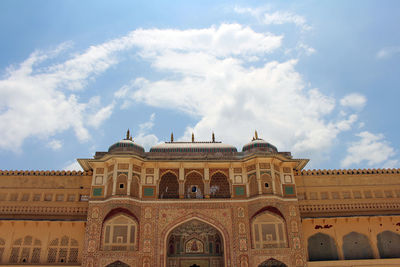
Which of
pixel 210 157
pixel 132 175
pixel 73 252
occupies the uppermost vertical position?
pixel 210 157

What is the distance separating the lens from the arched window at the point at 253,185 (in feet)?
72.5

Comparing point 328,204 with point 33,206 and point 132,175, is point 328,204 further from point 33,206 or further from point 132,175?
point 33,206

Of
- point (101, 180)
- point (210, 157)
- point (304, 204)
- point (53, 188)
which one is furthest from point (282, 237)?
point (53, 188)

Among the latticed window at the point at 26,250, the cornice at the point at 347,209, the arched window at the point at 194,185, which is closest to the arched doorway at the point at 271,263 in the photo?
the cornice at the point at 347,209

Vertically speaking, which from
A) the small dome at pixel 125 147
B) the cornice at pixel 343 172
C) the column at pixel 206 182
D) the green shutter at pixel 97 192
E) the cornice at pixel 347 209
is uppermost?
the small dome at pixel 125 147

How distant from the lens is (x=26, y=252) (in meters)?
21.9

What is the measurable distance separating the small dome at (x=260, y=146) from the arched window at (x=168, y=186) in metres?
5.55

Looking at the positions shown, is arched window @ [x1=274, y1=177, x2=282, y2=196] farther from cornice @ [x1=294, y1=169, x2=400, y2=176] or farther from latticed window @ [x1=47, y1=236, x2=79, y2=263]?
latticed window @ [x1=47, y1=236, x2=79, y2=263]

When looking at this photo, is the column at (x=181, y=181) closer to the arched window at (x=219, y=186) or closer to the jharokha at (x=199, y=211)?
the jharokha at (x=199, y=211)

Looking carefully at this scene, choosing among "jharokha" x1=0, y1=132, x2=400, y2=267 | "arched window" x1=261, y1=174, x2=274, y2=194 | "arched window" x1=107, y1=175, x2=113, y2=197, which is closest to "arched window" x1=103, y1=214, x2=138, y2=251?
"jharokha" x1=0, y1=132, x2=400, y2=267

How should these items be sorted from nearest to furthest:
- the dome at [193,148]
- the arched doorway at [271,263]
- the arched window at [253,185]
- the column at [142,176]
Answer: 1. the arched doorway at [271,263]
2. the arched window at [253,185]
3. the column at [142,176]
4. the dome at [193,148]

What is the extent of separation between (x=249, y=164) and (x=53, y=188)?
13.9m

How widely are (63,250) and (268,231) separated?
1332cm

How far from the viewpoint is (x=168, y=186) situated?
949 inches
